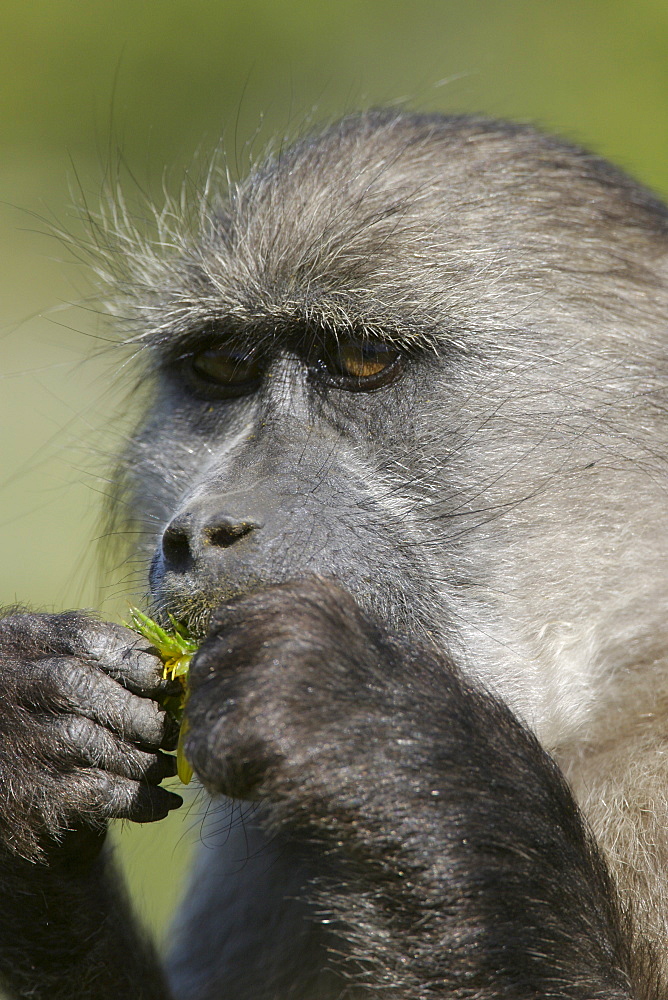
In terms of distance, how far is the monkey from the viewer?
270 cm

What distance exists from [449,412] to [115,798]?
1.50 m

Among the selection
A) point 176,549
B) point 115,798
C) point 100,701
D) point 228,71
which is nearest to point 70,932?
point 115,798

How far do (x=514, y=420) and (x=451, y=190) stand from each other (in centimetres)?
88

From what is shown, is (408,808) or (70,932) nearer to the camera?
(408,808)

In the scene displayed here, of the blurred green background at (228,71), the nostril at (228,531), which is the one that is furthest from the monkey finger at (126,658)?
the blurred green background at (228,71)

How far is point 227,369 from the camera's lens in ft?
13.8

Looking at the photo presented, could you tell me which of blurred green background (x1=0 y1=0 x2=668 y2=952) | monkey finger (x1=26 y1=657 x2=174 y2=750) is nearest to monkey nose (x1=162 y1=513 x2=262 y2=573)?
monkey finger (x1=26 y1=657 x2=174 y2=750)

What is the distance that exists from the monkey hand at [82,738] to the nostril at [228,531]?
38 cm

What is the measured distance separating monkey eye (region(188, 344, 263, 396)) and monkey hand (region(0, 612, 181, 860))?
1142 millimetres

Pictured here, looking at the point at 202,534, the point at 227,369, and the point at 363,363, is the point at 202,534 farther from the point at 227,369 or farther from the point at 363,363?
the point at 227,369

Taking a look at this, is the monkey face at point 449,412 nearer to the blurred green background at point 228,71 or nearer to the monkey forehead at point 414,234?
the monkey forehead at point 414,234

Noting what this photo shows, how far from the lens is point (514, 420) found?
138 inches

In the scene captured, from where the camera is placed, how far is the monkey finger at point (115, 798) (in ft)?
10.6

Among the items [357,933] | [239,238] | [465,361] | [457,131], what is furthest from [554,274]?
[357,933]
